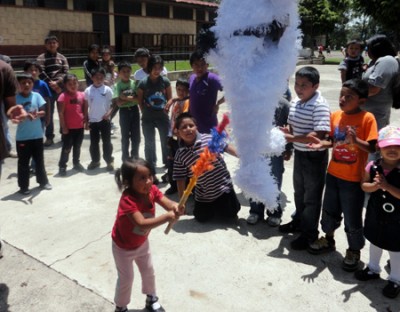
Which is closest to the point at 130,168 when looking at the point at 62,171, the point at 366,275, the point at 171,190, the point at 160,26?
the point at 366,275

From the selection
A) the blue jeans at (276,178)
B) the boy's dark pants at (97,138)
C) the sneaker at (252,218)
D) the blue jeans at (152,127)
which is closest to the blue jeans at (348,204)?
the blue jeans at (276,178)

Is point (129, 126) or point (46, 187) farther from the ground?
point (129, 126)

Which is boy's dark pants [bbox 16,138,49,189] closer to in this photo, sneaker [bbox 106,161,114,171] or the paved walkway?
the paved walkway

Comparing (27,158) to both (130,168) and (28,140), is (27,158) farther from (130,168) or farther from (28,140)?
(130,168)

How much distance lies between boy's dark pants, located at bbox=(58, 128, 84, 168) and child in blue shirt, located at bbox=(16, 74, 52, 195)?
490 mm

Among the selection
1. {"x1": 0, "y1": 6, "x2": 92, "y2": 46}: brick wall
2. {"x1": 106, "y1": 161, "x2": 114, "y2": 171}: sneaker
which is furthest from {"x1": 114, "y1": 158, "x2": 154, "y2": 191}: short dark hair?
{"x1": 0, "y1": 6, "x2": 92, "y2": 46}: brick wall

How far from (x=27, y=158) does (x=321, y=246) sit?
2.89m

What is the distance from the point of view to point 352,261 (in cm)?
258

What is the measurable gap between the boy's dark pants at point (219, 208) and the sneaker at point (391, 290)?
130cm

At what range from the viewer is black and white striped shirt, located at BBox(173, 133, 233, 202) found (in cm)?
313

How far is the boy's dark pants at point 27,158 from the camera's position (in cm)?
391

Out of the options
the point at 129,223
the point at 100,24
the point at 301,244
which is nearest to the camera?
the point at 129,223

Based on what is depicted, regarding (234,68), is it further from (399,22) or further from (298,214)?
(399,22)

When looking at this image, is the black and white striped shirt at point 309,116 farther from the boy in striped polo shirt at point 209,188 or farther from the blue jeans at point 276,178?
the boy in striped polo shirt at point 209,188
